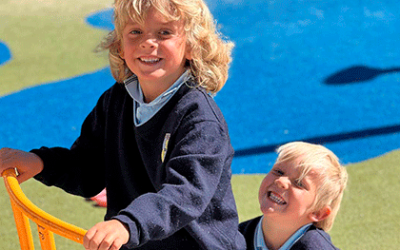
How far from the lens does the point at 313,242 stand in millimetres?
2420

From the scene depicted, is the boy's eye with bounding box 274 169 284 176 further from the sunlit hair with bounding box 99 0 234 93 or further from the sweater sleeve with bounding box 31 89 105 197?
the sweater sleeve with bounding box 31 89 105 197

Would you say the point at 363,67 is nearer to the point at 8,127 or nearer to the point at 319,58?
the point at 319,58

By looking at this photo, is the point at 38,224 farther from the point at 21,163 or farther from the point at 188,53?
the point at 188,53

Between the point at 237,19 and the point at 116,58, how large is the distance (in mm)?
4805

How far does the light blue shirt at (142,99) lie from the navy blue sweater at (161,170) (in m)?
0.02

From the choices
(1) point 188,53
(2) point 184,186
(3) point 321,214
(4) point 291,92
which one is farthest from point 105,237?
(4) point 291,92

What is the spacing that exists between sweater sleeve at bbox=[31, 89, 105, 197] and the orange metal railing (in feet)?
1.00

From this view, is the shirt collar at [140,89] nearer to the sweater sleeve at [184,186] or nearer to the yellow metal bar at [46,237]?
the sweater sleeve at [184,186]

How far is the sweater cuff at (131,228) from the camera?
160cm

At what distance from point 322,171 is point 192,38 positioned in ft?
2.52

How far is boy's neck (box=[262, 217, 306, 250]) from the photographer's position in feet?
8.18

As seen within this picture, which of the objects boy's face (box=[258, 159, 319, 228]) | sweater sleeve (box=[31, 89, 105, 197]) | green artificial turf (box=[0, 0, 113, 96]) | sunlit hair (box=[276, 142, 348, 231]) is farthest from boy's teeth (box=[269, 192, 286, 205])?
green artificial turf (box=[0, 0, 113, 96])

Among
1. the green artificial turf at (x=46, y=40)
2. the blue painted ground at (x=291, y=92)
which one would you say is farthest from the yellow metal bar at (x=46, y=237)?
the green artificial turf at (x=46, y=40)

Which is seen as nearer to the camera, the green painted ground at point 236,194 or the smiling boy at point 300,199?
the smiling boy at point 300,199
